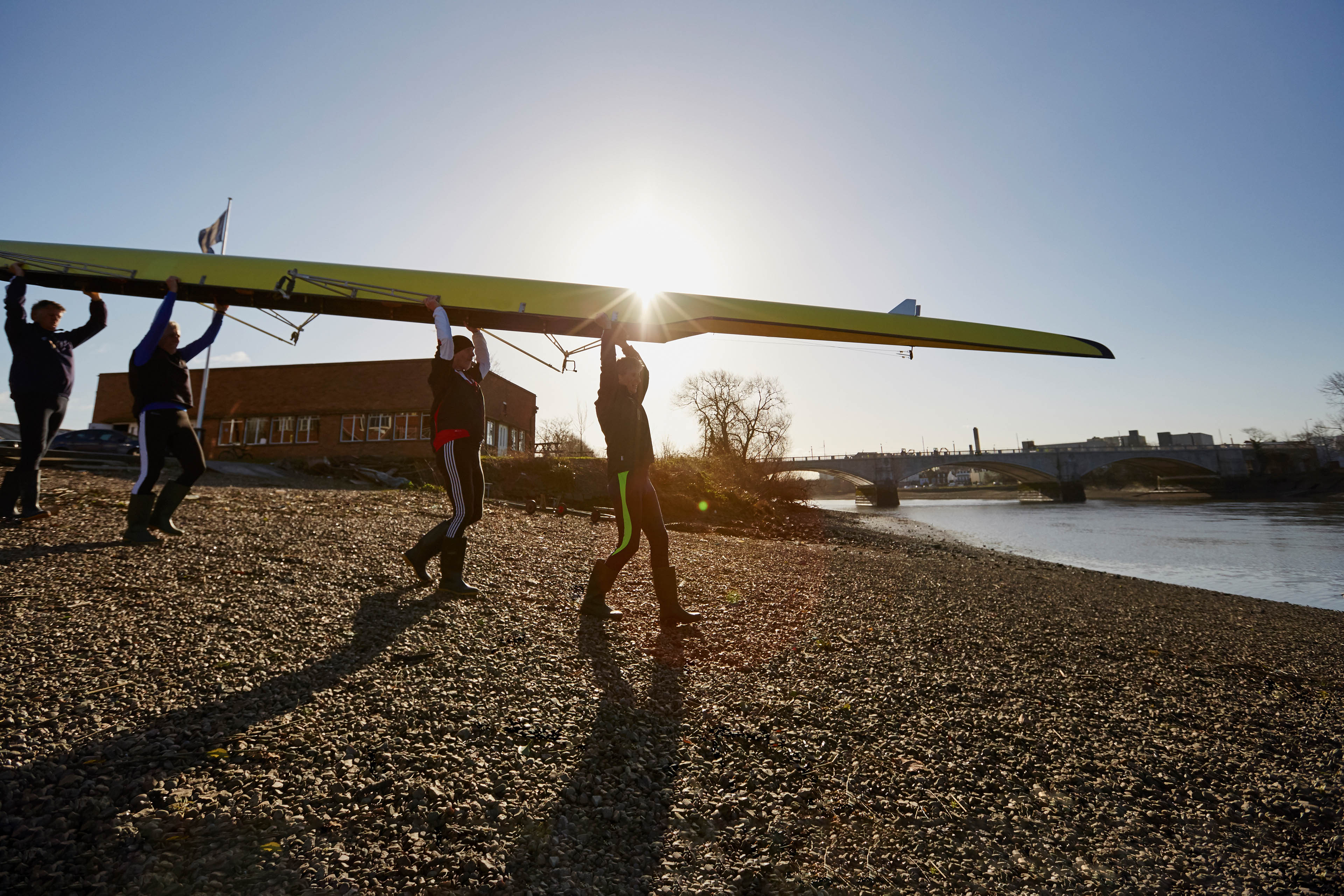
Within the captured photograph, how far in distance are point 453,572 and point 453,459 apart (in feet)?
2.71

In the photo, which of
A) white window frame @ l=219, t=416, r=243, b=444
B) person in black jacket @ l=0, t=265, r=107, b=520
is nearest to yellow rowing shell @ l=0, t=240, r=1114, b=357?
person in black jacket @ l=0, t=265, r=107, b=520

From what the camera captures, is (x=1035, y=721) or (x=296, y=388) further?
(x=296, y=388)

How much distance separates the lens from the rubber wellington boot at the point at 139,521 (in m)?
4.70

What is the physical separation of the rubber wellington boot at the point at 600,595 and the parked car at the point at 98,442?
17.5m

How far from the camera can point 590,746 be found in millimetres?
2424

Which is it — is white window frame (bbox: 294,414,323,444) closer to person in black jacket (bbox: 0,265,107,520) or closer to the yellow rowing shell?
the yellow rowing shell

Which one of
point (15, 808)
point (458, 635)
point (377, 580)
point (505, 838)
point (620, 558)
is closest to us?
point (15, 808)

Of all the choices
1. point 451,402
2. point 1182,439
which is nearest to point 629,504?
point 451,402

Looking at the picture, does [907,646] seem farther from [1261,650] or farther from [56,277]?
[56,277]

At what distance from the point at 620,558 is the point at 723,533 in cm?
879

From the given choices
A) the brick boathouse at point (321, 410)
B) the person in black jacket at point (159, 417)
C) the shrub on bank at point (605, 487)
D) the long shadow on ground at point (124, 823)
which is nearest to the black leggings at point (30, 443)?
the person in black jacket at point (159, 417)

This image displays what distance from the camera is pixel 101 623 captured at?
10.2 feet

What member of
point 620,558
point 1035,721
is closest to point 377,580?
point 620,558

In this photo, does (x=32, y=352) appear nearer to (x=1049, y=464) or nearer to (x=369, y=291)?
(x=369, y=291)
